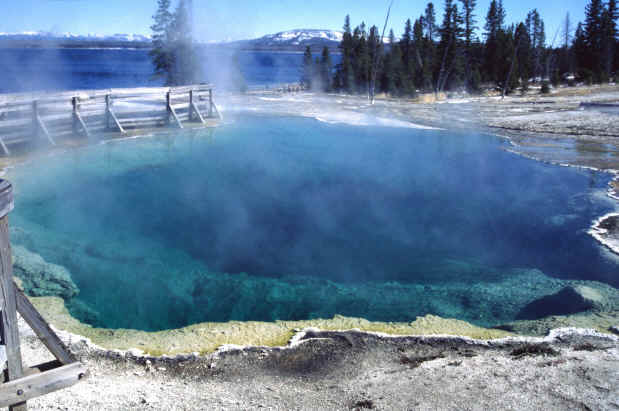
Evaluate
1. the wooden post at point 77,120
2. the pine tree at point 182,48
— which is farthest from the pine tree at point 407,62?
the wooden post at point 77,120

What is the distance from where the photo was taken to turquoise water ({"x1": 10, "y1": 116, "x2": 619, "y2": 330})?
6016 millimetres

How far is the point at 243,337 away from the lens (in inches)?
192

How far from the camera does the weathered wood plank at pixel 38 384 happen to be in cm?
229

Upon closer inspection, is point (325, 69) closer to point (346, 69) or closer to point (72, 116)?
point (346, 69)

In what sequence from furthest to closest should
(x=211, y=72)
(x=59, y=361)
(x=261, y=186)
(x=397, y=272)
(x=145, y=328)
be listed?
(x=211, y=72) → (x=261, y=186) → (x=397, y=272) → (x=145, y=328) → (x=59, y=361)

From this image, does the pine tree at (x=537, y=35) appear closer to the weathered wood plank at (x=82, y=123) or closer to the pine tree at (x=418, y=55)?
the pine tree at (x=418, y=55)

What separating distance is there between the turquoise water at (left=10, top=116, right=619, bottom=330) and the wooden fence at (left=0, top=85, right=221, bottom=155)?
3.56ft

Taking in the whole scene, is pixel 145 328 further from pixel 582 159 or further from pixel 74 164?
pixel 582 159

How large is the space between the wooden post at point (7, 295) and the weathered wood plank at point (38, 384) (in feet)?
0.18

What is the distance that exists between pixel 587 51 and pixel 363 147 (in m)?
47.5

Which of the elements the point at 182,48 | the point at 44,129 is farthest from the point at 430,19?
the point at 44,129

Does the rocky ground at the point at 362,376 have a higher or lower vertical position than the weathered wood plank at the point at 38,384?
lower

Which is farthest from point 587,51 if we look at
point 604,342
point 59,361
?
point 59,361

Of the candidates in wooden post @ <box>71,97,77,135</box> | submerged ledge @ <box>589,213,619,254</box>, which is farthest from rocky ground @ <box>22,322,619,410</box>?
wooden post @ <box>71,97,77,135</box>
